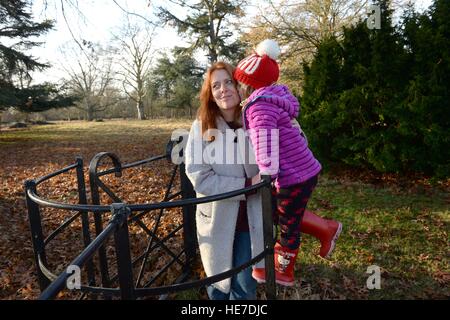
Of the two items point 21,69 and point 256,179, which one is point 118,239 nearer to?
point 256,179

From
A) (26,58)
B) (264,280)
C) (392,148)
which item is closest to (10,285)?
(264,280)

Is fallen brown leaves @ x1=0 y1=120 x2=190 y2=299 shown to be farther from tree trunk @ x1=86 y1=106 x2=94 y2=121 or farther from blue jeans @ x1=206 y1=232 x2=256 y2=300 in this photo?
tree trunk @ x1=86 y1=106 x2=94 y2=121

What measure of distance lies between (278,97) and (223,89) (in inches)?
14.6

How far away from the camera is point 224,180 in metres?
2.02

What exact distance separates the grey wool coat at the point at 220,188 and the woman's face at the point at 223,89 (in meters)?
0.13

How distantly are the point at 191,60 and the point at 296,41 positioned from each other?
46.0 ft

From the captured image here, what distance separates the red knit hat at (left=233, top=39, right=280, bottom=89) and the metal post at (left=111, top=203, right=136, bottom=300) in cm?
123

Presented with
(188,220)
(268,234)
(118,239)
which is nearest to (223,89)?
(268,234)

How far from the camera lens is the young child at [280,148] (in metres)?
2.15

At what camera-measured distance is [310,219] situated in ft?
9.08

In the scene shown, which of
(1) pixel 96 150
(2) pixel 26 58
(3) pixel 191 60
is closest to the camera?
(1) pixel 96 150

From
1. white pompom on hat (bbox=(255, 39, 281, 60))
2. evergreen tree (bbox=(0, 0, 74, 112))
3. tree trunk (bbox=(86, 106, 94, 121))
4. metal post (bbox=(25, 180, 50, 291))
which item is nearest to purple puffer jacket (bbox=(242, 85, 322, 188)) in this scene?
white pompom on hat (bbox=(255, 39, 281, 60))
